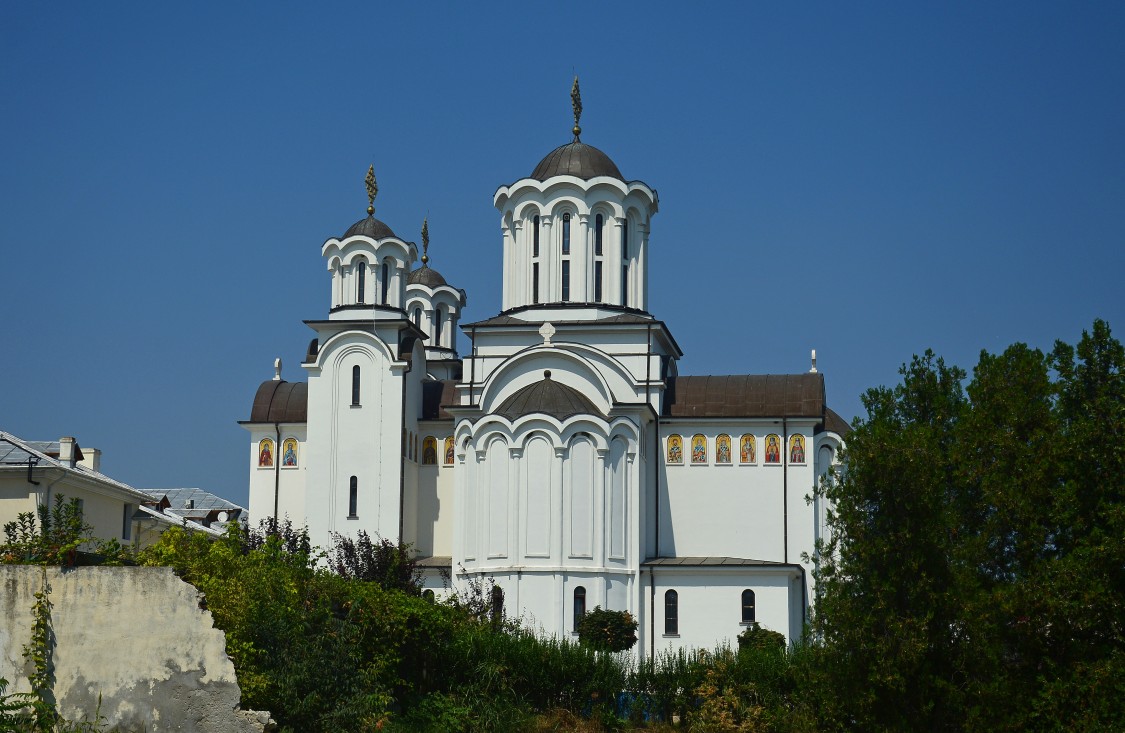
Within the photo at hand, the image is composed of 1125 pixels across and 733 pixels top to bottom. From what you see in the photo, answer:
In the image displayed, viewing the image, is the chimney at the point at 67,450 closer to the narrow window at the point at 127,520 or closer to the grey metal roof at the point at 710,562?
the narrow window at the point at 127,520

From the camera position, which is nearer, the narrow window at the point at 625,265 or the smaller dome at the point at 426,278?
the narrow window at the point at 625,265

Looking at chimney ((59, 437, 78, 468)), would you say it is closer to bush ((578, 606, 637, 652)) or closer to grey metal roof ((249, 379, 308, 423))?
grey metal roof ((249, 379, 308, 423))

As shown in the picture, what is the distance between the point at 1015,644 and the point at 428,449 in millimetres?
23329

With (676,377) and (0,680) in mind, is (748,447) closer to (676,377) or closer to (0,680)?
(676,377)

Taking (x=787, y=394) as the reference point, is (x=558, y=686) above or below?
below

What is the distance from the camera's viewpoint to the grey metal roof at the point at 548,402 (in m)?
36.5

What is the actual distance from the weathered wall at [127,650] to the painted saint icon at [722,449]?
22638mm

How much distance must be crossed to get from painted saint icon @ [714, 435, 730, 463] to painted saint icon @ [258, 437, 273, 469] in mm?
12351

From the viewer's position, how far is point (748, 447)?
130 feet

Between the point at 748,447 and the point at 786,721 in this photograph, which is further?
the point at 748,447

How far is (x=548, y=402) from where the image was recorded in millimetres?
36875

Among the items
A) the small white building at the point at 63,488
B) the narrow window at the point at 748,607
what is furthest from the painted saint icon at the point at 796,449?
the small white building at the point at 63,488

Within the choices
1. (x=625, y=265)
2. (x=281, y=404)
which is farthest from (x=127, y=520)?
(x=625, y=265)

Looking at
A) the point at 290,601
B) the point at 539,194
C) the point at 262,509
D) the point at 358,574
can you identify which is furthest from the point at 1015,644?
the point at 262,509
